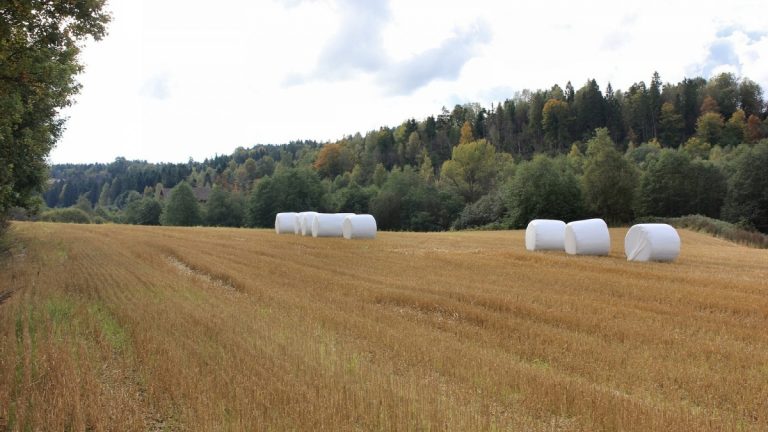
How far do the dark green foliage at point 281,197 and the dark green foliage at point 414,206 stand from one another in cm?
1436

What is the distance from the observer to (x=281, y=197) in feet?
310

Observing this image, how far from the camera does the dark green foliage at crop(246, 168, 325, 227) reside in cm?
9431

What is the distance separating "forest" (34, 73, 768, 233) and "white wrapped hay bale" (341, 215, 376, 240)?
56.4 ft

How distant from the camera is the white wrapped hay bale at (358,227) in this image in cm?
3509

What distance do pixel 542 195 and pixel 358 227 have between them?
40894mm

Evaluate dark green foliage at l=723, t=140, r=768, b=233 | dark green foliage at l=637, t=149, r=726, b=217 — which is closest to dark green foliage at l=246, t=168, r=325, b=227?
dark green foliage at l=637, t=149, r=726, b=217

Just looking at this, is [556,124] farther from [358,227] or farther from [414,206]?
[358,227]

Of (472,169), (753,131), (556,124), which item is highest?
(556,124)

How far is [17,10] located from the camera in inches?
375

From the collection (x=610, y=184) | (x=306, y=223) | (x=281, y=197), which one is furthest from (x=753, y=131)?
(x=306, y=223)

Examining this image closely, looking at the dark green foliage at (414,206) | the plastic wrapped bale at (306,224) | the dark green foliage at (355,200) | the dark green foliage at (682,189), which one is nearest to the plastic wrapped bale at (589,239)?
the plastic wrapped bale at (306,224)

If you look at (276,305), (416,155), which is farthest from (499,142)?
(276,305)

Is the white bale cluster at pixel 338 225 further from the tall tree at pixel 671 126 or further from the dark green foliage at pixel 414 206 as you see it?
the tall tree at pixel 671 126

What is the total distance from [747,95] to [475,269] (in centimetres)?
14123
